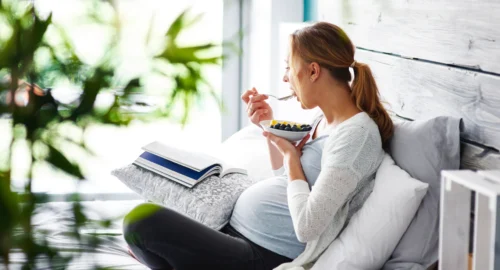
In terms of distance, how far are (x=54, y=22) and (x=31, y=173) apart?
0.09 meters

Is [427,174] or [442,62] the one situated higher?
[442,62]

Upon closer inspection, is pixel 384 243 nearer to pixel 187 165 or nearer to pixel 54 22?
pixel 187 165

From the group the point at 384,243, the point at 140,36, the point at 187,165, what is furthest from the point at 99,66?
the point at 187,165

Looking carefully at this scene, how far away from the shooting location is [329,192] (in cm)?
176

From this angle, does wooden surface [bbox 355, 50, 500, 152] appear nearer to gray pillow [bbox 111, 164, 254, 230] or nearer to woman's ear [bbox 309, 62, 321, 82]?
woman's ear [bbox 309, 62, 321, 82]

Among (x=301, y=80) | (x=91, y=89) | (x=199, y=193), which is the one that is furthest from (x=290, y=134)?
(x=91, y=89)

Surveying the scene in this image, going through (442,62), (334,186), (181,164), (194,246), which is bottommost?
(194,246)

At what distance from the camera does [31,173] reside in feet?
1.46

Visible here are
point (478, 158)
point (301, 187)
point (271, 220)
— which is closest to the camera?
point (478, 158)

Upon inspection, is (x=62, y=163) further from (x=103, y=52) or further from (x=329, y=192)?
(x=329, y=192)

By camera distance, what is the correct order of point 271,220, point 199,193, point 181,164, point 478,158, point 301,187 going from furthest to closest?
point 181,164 < point 199,193 < point 271,220 < point 301,187 < point 478,158

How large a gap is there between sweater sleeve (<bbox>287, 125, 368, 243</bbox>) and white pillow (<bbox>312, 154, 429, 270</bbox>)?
7cm

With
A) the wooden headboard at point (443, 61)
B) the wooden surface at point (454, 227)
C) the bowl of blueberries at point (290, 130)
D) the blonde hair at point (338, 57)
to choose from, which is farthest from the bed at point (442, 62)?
the bowl of blueberries at point (290, 130)

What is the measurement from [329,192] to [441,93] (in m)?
0.43
